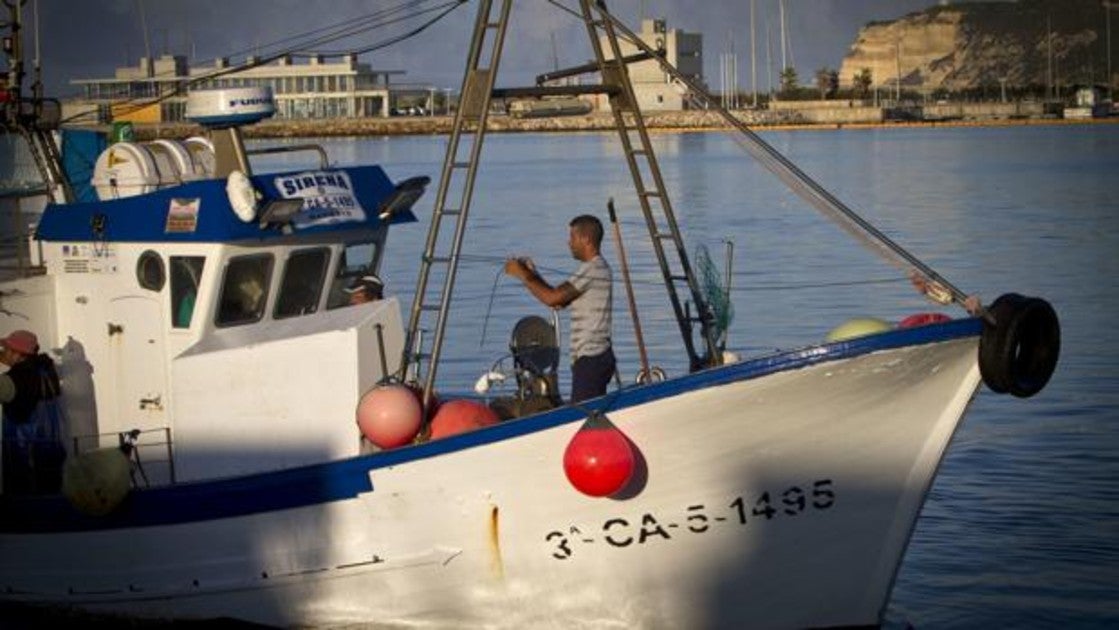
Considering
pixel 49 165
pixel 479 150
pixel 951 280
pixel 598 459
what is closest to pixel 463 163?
pixel 479 150

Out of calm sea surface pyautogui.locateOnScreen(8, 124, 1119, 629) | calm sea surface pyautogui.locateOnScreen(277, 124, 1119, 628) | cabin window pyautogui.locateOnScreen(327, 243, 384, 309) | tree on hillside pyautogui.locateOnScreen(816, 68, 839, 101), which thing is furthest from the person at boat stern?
tree on hillside pyautogui.locateOnScreen(816, 68, 839, 101)

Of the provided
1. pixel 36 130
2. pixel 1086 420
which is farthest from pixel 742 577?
pixel 1086 420

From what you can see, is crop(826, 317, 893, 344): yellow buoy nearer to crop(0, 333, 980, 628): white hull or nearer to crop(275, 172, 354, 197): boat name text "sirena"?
crop(0, 333, 980, 628): white hull

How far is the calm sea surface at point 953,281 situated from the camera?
15.5 meters

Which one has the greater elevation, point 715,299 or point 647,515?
point 715,299

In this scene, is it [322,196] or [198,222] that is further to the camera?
[322,196]

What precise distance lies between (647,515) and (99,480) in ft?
11.9

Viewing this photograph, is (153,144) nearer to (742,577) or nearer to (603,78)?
(603,78)

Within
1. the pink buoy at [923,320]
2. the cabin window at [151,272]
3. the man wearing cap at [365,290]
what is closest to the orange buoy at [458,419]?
the man wearing cap at [365,290]

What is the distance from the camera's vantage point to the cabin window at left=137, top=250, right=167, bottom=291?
43.3 feet

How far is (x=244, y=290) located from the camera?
13.2 metres

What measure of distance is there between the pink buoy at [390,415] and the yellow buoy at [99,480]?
5.81 feet

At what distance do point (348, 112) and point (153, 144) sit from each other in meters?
133

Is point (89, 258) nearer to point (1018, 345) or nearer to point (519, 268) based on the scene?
point (519, 268)
